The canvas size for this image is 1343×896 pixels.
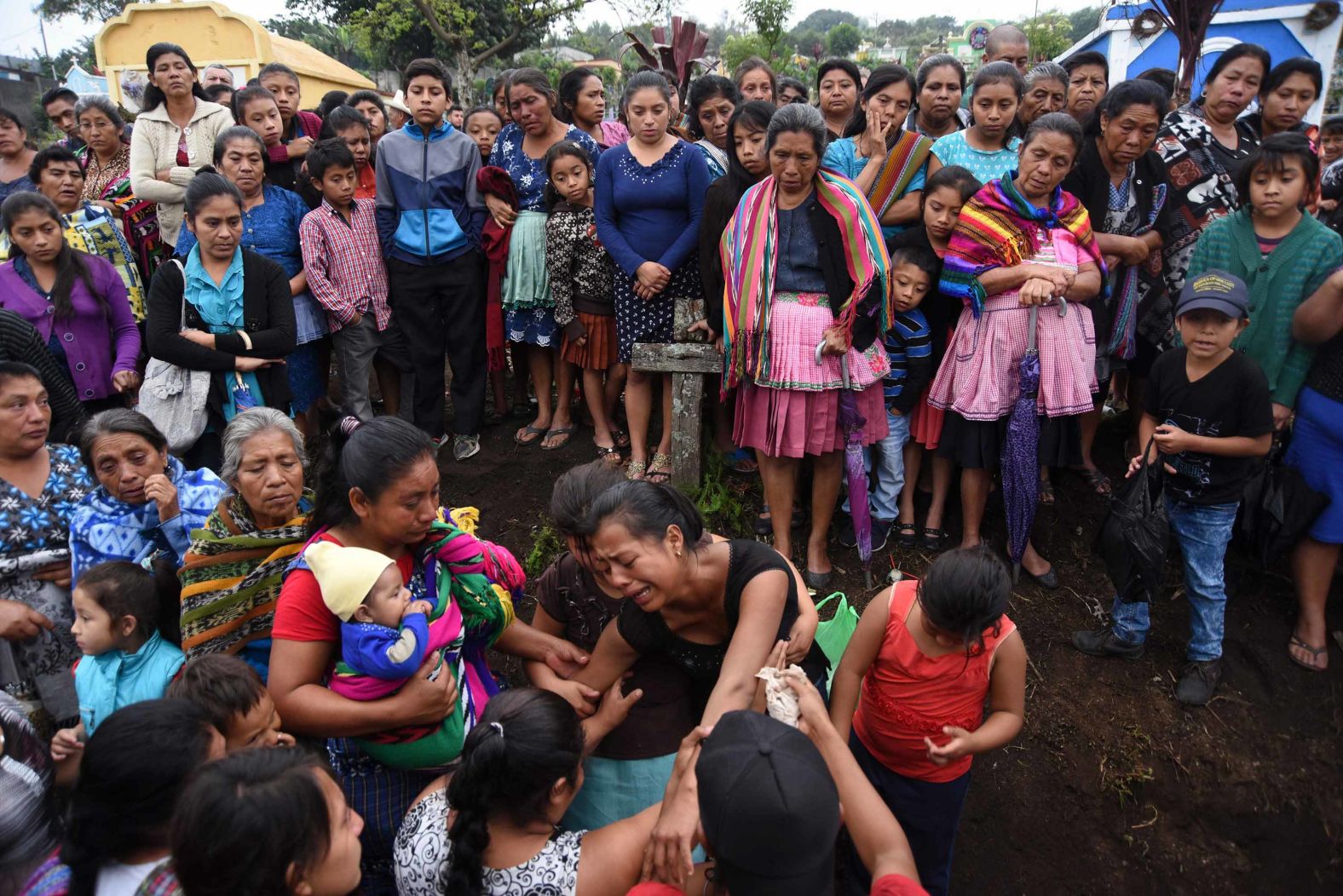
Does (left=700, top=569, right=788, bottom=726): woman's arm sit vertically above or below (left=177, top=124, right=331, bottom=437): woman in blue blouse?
below

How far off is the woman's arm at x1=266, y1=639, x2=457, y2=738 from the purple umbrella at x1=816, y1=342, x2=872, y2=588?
2293 millimetres

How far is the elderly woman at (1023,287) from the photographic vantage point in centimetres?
357

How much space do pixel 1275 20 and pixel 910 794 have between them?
16668 millimetres

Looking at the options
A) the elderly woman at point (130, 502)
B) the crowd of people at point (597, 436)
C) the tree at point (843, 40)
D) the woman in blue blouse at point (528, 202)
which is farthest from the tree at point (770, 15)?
the tree at point (843, 40)

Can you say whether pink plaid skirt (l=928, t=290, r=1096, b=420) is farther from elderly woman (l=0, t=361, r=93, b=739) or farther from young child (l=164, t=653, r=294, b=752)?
elderly woman (l=0, t=361, r=93, b=739)

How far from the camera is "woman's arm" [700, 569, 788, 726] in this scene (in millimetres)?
2088

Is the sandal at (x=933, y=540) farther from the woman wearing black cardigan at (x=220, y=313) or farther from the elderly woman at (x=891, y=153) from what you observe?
the woman wearing black cardigan at (x=220, y=313)

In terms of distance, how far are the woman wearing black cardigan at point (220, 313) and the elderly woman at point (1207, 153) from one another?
15.1 ft

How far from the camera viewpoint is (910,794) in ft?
7.98

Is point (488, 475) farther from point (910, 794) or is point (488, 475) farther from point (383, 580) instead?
point (910, 794)

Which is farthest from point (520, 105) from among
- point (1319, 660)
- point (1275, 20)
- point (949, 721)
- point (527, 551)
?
point (1275, 20)

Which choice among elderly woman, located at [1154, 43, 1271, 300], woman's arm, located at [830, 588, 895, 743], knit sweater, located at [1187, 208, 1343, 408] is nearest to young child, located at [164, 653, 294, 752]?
woman's arm, located at [830, 588, 895, 743]

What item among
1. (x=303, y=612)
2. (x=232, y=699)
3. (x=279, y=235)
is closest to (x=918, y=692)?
(x=303, y=612)

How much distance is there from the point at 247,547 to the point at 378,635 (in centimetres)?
64
